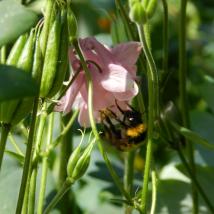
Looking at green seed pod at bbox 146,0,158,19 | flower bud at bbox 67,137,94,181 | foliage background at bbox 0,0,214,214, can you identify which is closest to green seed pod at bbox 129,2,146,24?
green seed pod at bbox 146,0,158,19

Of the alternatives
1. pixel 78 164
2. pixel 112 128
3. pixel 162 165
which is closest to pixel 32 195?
pixel 78 164

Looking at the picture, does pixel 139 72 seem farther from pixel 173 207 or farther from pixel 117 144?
pixel 173 207

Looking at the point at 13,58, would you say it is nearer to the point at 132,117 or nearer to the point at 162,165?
the point at 132,117

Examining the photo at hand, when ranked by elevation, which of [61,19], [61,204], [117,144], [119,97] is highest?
[61,19]

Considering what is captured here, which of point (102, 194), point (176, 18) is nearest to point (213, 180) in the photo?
point (102, 194)

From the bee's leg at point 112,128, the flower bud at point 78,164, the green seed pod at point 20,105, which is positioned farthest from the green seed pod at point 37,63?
the bee's leg at point 112,128

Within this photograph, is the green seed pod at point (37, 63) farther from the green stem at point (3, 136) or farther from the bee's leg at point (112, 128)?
the bee's leg at point (112, 128)

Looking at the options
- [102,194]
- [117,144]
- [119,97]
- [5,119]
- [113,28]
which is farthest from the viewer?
[102,194]
